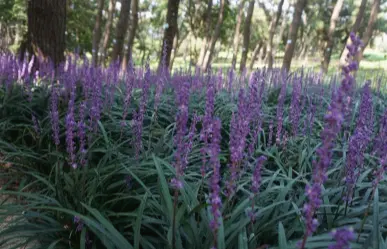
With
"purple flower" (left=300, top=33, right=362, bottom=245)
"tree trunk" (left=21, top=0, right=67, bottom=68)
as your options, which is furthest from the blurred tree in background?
"purple flower" (left=300, top=33, right=362, bottom=245)

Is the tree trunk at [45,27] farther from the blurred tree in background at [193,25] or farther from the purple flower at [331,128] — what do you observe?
the purple flower at [331,128]

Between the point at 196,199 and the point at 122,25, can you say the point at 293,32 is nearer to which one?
the point at 122,25

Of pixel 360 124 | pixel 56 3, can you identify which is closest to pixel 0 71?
pixel 56 3

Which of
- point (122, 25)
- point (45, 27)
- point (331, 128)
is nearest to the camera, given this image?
point (331, 128)

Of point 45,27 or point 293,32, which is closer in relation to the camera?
point 45,27

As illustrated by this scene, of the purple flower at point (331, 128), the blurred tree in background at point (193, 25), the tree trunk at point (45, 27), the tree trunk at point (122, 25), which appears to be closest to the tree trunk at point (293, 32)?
the blurred tree in background at point (193, 25)

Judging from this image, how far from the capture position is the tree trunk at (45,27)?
589cm

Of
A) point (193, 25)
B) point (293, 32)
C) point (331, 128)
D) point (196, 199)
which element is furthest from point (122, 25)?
point (193, 25)

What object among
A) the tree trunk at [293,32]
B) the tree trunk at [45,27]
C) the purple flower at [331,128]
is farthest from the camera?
the tree trunk at [293,32]

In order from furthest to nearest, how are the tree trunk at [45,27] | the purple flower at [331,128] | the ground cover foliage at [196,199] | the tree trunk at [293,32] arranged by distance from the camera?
1. the tree trunk at [293,32]
2. the tree trunk at [45,27]
3. the ground cover foliage at [196,199]
4. the purple flower at [331,128]

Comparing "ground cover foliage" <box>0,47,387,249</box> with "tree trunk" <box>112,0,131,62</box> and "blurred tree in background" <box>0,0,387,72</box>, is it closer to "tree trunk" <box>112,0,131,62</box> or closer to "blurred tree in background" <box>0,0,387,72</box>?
"blurred tree in background" <box>0,0,387,72</box>

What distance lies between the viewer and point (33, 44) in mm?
6023

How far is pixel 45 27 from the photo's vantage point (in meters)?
5.98

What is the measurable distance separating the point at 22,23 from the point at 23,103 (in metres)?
22.3
